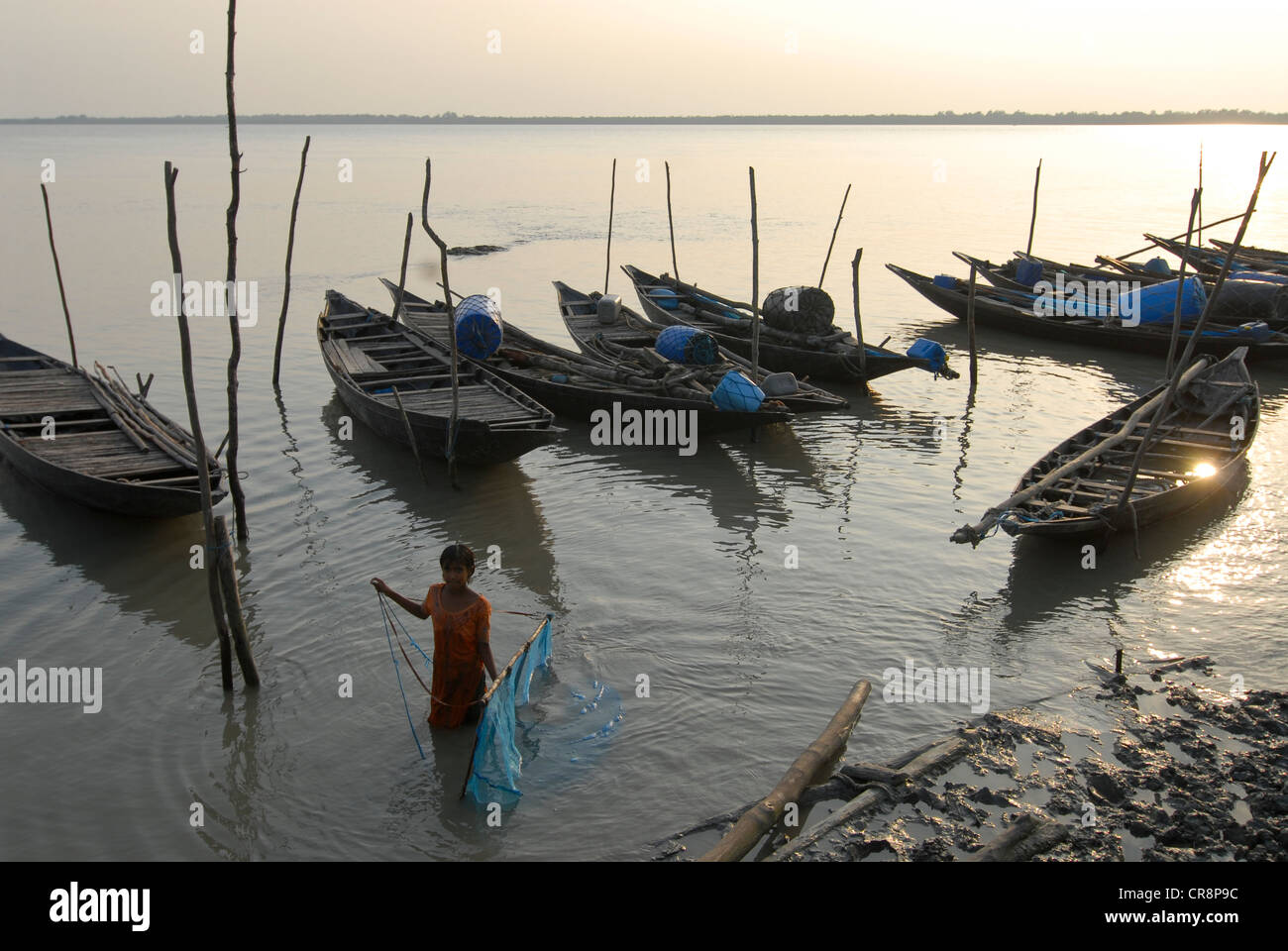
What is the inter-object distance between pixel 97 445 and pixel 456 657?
7104 mm

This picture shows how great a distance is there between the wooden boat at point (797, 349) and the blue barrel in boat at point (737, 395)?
3.43 metres

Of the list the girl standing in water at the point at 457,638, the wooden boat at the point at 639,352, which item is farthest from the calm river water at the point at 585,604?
the wooden boat at the point at 639,352

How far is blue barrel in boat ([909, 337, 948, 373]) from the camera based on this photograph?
16953 mm

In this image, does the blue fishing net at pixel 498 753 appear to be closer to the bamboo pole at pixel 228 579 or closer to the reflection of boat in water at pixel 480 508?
the bamboo pole at pixel 228 579

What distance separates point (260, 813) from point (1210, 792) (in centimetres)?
633

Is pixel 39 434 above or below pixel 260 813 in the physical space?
above

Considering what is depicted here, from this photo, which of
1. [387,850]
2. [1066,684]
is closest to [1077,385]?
[1066,684]

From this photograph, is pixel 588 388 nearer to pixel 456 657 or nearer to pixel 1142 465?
pixel 1142 465

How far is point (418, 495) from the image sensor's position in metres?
12.7

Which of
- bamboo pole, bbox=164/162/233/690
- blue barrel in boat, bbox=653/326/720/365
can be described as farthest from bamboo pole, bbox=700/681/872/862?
blue barrel in boat, bbox=653/326/720/365
